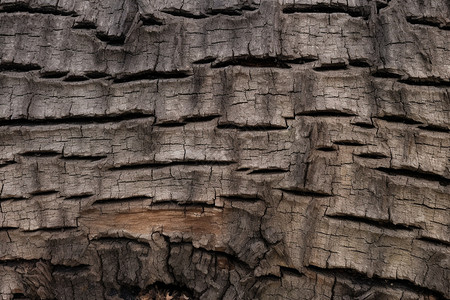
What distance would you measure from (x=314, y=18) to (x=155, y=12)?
650 millimetres

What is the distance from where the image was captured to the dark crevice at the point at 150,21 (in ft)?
6.23

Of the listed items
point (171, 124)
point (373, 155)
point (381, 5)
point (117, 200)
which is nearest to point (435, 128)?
point (373, 155)

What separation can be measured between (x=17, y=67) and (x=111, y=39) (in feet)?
1.34

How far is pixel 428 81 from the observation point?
5.95ft

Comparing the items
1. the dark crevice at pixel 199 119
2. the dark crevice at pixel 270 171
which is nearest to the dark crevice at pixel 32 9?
the dark crevice at pixel 199 119

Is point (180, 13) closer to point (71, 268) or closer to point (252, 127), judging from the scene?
point (252, 127)

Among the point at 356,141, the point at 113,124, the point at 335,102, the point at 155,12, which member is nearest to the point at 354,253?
the point at 356,141

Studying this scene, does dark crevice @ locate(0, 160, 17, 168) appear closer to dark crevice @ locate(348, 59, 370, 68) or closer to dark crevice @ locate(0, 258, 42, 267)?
dark crevice @ locate(0, 258, 42, 267)

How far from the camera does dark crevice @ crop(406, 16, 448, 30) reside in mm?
1858

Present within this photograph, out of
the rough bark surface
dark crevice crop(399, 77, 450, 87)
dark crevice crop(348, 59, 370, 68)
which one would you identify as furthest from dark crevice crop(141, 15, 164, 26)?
dark crevice crop(399, 77, 450, 87)

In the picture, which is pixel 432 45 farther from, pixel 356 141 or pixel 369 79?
pixel 356 141

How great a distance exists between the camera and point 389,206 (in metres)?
1.73

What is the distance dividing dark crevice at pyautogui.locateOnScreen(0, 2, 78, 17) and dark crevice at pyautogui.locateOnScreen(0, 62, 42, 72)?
0.79 feet

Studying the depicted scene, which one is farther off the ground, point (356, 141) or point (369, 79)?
point (369, 79)
